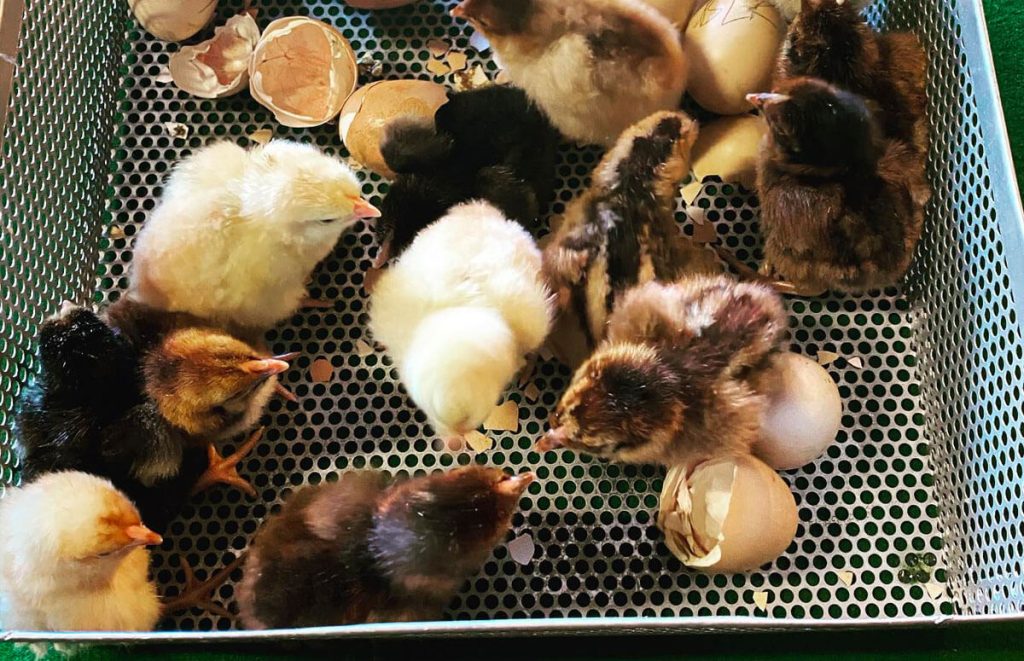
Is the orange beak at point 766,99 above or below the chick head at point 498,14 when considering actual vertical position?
below

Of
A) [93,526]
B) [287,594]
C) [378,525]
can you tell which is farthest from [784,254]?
[93,526]

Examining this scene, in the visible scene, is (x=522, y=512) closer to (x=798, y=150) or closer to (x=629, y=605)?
(x=629, y=605)

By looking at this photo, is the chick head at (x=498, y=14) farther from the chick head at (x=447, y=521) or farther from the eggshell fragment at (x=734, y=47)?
the chick head at (x=447, y=521)

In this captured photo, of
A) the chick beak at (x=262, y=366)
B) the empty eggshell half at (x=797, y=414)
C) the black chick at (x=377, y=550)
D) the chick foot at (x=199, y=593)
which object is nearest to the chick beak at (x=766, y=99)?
the empty eggshell half at (x=797, y=414)

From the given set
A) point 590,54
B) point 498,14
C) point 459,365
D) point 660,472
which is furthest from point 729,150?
point 459,365

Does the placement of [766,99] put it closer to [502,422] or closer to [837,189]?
[837,189]

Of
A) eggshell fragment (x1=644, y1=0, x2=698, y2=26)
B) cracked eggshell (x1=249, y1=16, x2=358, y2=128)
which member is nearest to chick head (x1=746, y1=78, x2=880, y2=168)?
eggshell fragment (x1=644, y1=0, x2=698, y2=26)
